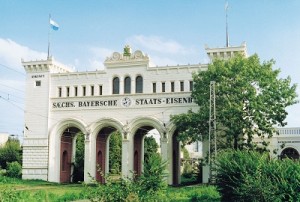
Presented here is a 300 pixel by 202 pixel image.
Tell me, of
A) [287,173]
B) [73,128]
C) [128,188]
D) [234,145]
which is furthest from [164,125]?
[128,188]

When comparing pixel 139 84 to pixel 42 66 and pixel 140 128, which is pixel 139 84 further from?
pixel 42 66

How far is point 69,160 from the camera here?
1820 inches

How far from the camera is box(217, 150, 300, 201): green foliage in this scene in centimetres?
1809

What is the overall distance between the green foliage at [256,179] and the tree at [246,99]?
32.8 feet

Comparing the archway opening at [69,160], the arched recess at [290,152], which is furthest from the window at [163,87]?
the arched recess at [290,152]

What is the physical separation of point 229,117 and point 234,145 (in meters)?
2.68

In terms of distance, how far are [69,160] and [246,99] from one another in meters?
22.0

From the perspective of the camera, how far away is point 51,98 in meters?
44.1

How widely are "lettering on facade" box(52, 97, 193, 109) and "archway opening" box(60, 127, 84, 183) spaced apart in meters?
3.12

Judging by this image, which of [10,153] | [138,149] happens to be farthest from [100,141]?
[10,153]

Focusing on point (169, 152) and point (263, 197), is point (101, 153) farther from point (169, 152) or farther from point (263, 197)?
point (263, 197)

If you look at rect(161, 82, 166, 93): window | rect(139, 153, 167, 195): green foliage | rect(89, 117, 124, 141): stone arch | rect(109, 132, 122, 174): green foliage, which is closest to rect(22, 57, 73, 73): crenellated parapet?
rect(89, 117, 124, 141): stone arch

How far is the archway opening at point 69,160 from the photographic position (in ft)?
146

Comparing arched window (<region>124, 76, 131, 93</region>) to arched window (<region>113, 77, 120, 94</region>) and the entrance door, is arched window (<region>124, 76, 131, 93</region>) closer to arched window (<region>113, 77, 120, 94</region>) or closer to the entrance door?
arched window (<region>113, 77, 120, 94</region>)
